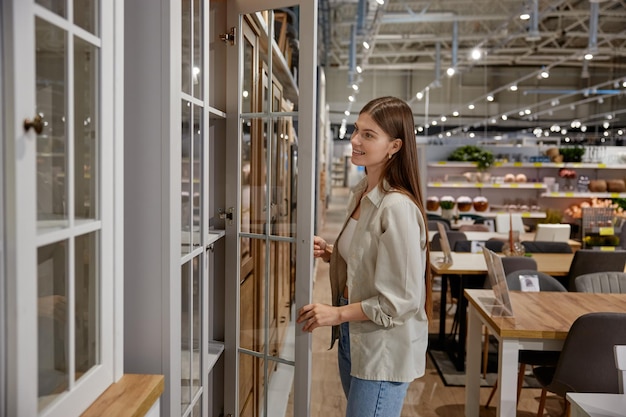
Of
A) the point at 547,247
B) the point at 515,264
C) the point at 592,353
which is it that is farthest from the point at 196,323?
the point at 547,247

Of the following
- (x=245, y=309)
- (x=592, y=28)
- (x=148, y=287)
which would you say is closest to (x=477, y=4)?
(x=592, y=28)

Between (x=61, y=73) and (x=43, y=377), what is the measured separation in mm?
638

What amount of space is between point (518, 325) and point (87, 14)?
2.62 meters

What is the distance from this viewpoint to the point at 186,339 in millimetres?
2160

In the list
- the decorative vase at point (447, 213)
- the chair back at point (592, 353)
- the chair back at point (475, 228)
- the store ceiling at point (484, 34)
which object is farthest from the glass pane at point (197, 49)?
the decorative vase at point (447, 213)

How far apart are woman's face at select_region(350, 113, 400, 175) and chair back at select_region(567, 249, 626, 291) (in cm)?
355

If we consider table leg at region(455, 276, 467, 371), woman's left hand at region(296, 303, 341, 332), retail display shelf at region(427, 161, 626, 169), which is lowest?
table leg at region(455, 276, 467, 371)

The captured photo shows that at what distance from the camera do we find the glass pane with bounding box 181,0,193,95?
2.04 metres

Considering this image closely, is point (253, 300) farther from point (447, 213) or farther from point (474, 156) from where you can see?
point (474, 156)

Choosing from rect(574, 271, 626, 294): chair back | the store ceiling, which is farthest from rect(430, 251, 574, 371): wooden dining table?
the store ceiling

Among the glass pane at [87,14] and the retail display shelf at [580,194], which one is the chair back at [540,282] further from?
the retail display shelf at [580,194]

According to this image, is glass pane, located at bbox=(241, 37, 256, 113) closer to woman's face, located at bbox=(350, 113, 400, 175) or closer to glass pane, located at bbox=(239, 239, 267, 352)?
glass pane, located at bbox=(239, 239, 267, 352)

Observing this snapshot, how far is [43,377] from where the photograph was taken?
122 centimetres

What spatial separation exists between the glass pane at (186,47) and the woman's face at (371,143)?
63 centimetres
